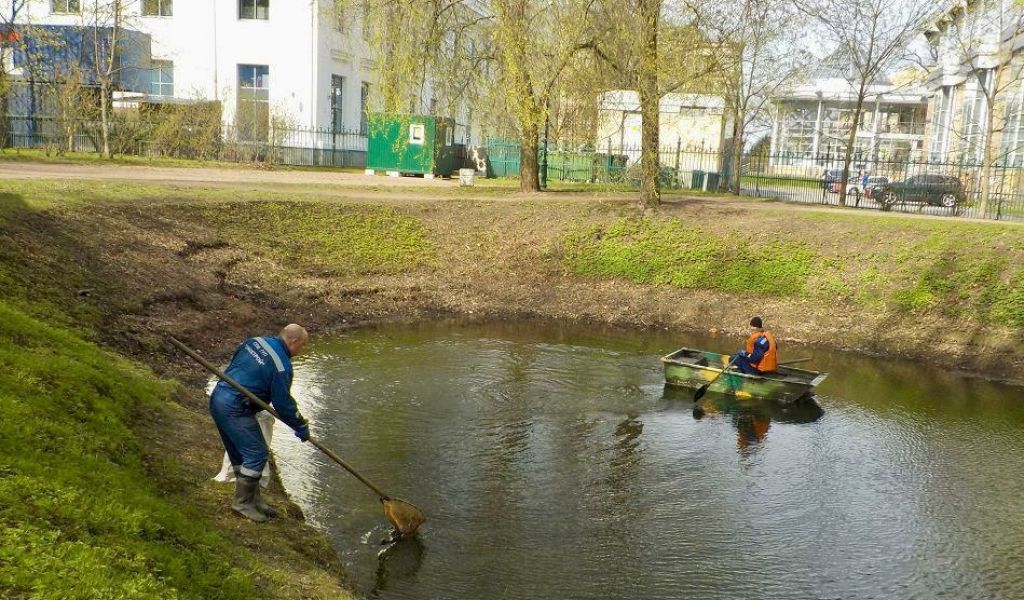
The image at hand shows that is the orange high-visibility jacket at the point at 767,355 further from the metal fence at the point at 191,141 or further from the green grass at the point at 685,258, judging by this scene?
the metal fence at the point at 191,141

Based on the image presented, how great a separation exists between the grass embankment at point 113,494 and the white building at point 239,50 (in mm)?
32104

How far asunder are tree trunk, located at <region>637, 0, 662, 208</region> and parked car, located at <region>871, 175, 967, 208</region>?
10295 millimetres

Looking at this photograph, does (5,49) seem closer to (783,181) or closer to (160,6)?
(160,6)

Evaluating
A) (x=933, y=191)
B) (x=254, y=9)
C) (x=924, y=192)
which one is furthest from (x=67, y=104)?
(x=933, y=191)

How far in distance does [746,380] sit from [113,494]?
1094cm

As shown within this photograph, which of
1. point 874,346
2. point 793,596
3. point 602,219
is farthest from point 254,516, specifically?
point 602,219

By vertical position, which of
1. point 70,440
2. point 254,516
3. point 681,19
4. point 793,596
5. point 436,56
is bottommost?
point 793,596

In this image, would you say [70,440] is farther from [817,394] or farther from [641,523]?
[817,394]

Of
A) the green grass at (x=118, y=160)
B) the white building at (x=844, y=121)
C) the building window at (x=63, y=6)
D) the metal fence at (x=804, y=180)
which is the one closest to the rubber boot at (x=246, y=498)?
the green grass at (x=118, y=160)

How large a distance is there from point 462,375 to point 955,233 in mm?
13751

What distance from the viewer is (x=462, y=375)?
1534 centimetres

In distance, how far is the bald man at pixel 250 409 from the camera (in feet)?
25.0

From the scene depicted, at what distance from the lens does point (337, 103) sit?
45.0m

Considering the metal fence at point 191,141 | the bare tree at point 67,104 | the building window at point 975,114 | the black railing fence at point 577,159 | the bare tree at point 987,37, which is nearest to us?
the bare tree at point 987,37
